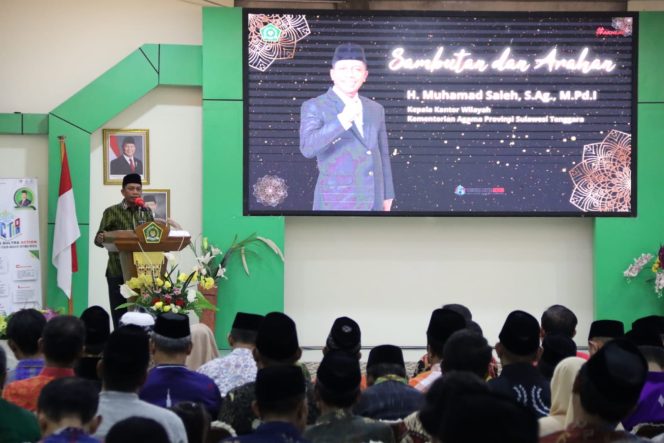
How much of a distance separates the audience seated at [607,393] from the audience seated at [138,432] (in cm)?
111

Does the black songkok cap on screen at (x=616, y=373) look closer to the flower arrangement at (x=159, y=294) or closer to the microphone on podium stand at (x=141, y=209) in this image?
the flower arrangement at (x=159, y=294)

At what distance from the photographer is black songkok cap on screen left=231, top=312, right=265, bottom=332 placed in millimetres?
4285

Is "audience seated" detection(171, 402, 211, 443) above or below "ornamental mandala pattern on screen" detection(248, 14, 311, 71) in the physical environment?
below

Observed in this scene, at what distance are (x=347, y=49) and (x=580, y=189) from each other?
2497 millimetres

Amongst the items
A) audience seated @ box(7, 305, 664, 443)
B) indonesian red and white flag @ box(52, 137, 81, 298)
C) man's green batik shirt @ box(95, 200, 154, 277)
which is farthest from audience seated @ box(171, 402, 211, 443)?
indonesian red and white flag @ box(52, 137, 81, 298)

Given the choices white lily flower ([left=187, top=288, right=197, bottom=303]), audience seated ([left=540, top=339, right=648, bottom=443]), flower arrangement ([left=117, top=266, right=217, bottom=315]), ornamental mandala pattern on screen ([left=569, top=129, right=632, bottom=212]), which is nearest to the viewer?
audience seated ([left=540, top=339, right=648, bottom=443])

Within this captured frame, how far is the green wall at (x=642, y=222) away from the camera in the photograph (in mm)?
8750

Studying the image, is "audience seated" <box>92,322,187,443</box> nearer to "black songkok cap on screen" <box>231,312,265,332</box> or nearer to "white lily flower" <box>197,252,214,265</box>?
"black songkok cap on screen" <box>231,312,265,332</box>

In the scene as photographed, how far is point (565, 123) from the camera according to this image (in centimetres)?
870

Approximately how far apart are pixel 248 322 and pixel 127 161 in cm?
488

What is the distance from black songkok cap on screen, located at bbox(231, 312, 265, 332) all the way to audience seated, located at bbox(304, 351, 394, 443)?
122cm

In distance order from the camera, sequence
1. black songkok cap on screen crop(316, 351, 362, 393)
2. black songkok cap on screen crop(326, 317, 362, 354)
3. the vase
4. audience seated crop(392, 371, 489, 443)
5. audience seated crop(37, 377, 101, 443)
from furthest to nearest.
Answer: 1. the vase
2. black songkok cap on screen crop(326, 317, 362, 354)
3. black songkok cap on screen crop(316, 351, 362, 393)
4. audience seated crop(37, 377, 101, 443)
5. audience seated crop(392, 371, 489, 443)

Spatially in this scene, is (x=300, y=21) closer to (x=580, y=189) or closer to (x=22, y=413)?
(x=580, y=189)

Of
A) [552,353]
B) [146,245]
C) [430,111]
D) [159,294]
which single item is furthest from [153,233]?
[430,111]
